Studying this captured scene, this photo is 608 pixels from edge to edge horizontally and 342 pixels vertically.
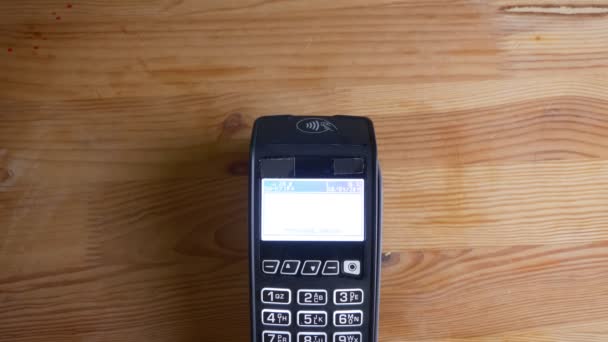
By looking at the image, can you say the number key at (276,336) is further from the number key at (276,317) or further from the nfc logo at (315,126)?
the nfc logo at (315,126)

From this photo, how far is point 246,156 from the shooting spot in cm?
40

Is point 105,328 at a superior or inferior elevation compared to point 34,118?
inferior

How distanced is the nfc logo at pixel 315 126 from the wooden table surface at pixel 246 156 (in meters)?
0.04

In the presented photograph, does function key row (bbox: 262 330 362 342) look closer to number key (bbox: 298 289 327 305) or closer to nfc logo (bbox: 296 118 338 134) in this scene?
number key (bbox: 298 289 327 305)

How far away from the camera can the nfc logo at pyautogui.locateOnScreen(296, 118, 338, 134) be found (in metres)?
0.36

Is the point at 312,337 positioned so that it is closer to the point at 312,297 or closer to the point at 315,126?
the point at 312,297

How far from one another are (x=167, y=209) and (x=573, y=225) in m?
0.28

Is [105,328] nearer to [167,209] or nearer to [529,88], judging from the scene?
[167,209]

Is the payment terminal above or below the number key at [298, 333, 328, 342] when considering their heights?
above

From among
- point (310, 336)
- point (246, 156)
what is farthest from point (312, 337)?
point (246, 156)

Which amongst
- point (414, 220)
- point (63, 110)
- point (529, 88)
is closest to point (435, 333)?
point (414, 220)

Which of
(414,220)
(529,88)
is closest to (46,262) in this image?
(414,220)

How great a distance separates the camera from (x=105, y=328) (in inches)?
15.8

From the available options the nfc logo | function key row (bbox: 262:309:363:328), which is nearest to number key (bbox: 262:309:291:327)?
function key row (bbox: 262:309:363:328)
